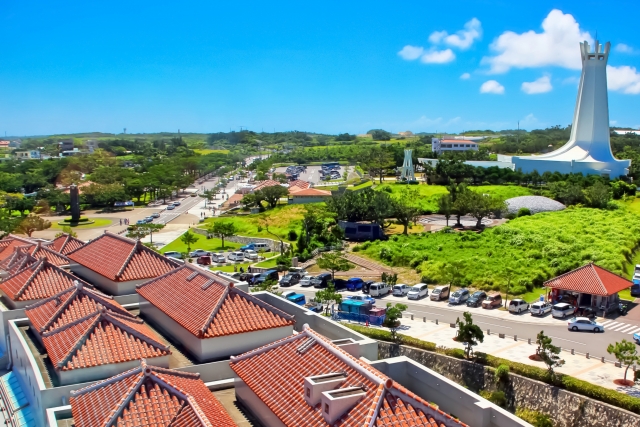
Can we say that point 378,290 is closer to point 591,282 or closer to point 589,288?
point 589,288

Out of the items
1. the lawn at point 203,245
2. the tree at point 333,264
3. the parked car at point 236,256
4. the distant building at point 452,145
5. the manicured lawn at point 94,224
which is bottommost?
the manicured lawn at point 94,224

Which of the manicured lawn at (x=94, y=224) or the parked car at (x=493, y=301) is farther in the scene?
the manicured lawn at (x=94, y=224)

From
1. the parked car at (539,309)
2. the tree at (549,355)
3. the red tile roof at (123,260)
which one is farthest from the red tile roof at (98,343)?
the parked car at (539,309)

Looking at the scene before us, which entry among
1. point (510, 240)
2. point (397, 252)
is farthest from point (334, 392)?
point (510, 240)

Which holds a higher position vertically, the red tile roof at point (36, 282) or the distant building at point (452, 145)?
the distant building at point (452, 145)

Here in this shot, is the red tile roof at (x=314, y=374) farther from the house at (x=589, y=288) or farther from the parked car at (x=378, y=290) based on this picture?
the house at (x=589, y=288)

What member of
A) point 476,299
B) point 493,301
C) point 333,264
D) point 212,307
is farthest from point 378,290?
point 212,307

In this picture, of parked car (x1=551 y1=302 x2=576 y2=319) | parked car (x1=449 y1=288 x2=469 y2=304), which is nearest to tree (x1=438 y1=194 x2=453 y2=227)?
parked car (x1=449 y1=288 x2=469 y2=304)

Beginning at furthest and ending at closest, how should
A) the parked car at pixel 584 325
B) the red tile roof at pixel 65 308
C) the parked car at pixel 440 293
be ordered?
the parked car at pixel 440 293 → the parked car at pixel 584 325 → the red tile roof at pixel 65 308
